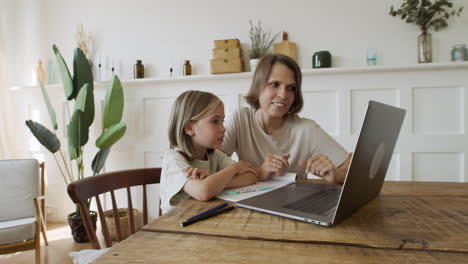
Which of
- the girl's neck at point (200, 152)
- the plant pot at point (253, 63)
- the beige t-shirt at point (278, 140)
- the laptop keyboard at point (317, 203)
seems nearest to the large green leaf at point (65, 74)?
the plant pot at point (253, 63)

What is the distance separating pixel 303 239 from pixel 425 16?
7.75ft

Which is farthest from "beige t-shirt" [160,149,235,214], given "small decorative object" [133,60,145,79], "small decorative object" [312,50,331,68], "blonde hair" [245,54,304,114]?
"small decorative object" [133,60,145,79]

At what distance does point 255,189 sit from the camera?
0.92 meters

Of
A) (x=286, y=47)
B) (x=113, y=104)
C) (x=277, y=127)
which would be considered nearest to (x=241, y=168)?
(x=277, y=127)

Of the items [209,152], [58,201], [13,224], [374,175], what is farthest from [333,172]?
[58,201]

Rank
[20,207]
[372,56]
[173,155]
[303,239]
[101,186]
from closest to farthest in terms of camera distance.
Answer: [303,239] → [101,186] → [173,155] → [20,207] → [372,56]

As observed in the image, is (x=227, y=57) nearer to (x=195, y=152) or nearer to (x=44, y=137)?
(x=195, y=152)

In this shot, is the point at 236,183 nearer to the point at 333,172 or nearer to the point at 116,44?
the point at 333,172

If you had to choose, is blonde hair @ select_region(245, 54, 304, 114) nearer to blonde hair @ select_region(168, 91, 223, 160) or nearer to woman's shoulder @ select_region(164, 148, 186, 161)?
blonde hair @ select_region(168, 91, 223, 160)

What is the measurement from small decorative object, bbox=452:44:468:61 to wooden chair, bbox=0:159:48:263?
3.19 meters

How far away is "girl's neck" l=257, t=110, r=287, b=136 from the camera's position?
146cm

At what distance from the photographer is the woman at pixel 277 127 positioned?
4.48 ft

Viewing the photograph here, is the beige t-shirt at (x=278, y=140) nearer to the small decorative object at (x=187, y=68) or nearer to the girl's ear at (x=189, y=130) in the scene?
the girl's ear at (x=189, y=130)

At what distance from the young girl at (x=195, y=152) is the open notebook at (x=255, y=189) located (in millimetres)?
26
